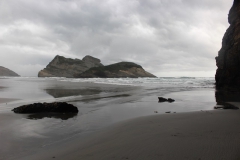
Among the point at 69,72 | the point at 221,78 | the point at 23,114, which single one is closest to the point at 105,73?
the point at 69,72

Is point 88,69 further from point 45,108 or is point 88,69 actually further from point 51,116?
point 51,116

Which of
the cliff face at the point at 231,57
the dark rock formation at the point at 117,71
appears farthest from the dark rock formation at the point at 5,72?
the cliff face at the point at 231,57

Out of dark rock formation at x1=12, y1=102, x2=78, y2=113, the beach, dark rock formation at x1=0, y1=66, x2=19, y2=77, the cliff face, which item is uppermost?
dark rock formation at x1=0, y1=66, x2=19, y2=77

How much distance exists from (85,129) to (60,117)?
2.04 m

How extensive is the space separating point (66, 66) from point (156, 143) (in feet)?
490

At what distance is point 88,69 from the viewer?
117 metres

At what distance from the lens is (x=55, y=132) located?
17.6ft

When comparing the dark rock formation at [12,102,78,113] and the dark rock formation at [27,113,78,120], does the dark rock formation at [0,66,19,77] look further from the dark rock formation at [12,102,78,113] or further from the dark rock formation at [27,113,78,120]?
the dark rock formation at [27,113,78,120]

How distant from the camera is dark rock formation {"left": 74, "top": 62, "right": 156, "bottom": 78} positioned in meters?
104

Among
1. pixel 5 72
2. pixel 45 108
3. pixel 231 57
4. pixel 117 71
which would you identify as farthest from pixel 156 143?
pixel 5 72

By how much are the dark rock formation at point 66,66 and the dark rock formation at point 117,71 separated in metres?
37.3

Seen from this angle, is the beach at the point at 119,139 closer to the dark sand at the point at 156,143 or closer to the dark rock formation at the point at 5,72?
the dark sand at the point at 156,143

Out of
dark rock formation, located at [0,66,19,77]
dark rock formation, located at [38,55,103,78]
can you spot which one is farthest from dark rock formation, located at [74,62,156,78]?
dark rock formation, located at [0,66,19,77]

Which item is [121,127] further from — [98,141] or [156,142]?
[156,142]
